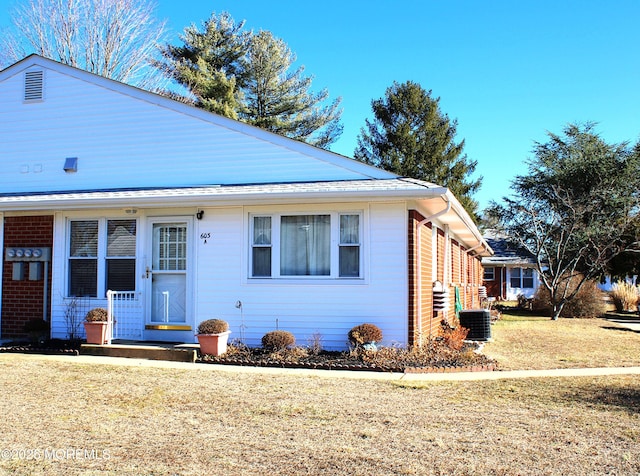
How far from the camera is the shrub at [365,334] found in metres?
9.92

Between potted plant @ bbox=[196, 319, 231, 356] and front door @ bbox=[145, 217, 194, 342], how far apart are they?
1.52 metres

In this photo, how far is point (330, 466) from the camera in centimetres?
479

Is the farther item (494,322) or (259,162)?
(494,322)

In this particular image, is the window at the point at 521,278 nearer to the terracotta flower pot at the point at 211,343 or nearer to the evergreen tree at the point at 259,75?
the evergreen tree at the point at 259,75

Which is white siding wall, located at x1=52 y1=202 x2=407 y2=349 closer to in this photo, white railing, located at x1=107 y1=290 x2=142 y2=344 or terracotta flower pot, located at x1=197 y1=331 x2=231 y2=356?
white railing, located at x1=107 y1=290 x2=142 y2=344

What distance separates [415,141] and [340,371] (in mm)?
31030

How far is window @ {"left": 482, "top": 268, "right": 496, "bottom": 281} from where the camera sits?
121 feet

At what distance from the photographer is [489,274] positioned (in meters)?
37.0

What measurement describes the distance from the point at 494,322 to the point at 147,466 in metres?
16.6

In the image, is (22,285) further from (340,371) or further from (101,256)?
(340,371)

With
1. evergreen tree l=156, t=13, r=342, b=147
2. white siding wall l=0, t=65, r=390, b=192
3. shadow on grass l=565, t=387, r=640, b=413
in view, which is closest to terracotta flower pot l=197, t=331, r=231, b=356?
white siding wall l=0, t=65, r=390, b=192

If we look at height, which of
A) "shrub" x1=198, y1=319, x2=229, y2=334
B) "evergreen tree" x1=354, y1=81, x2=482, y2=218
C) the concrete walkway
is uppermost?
"evergreen tree" x1=354, y1=81, x2=482, y2=218

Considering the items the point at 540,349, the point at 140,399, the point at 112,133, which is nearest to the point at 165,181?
the point at 112,133

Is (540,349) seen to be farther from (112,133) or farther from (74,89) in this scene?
(74,89)
